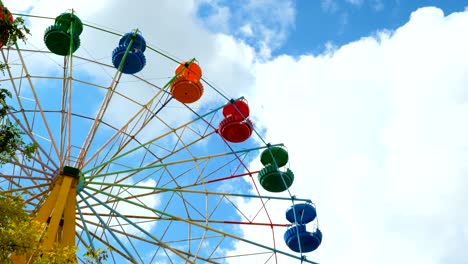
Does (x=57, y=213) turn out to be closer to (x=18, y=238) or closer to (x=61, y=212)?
(x=61, y=212)

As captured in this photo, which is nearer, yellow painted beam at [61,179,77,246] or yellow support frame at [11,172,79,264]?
yellow support frame at [11,172,79,264]

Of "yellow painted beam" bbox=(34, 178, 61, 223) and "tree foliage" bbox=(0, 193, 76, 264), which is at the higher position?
"yellow painted beam" bbox=(34, 178, 61, 223)

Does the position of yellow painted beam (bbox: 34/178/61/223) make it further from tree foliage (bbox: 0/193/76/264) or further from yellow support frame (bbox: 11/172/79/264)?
tree foliage (bbox: 0/193/76/264)

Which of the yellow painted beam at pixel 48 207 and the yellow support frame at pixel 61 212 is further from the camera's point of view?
the yellow painted beam at pixel 48 207


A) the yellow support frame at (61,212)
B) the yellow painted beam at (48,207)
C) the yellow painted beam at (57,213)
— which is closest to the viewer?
the yellow painted beam at (57,213)

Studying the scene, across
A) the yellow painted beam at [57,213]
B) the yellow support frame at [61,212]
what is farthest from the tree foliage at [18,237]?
the yellow support frame at [61,212]

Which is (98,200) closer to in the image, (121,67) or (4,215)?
(121,67)

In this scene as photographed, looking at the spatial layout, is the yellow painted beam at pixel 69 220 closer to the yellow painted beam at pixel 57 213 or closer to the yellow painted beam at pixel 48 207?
the yellow painted beam at pixel 57 213

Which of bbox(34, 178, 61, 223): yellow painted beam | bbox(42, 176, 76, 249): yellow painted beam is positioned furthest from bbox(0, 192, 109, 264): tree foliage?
bbox(34, 178, 61, 223): yellow painted beam

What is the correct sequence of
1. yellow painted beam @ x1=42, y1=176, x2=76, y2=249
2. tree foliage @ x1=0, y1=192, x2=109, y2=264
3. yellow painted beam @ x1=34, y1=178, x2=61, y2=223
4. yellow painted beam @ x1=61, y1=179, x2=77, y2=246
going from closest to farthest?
tree foliage @ x1=0, y1=192, x2=109, y2=264
yellow painted beam @ x1=42, y1=176, x2=76, y2=249
yellow painted beam @ x1=61, y1=179, x2=77, y2=246
yellow painted beam @ x1=34, y1=178, x2=61, y2=223

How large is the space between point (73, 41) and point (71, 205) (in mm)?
6482

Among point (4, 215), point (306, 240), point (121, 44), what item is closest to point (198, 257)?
point (306, 240)

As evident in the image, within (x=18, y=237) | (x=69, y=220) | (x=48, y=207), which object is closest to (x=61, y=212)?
(x=69, y=220)

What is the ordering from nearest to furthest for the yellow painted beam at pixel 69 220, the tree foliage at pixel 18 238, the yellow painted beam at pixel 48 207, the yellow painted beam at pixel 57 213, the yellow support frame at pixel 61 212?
1. the tree foliage at pixel 18 238
2. the yellow painted beam at pixel 57 213
3. the yellow support frame at pixel 61 212
4. the yellow painted beam at pixel 69 220
5. the yellow painted beam at pixel 48 207
